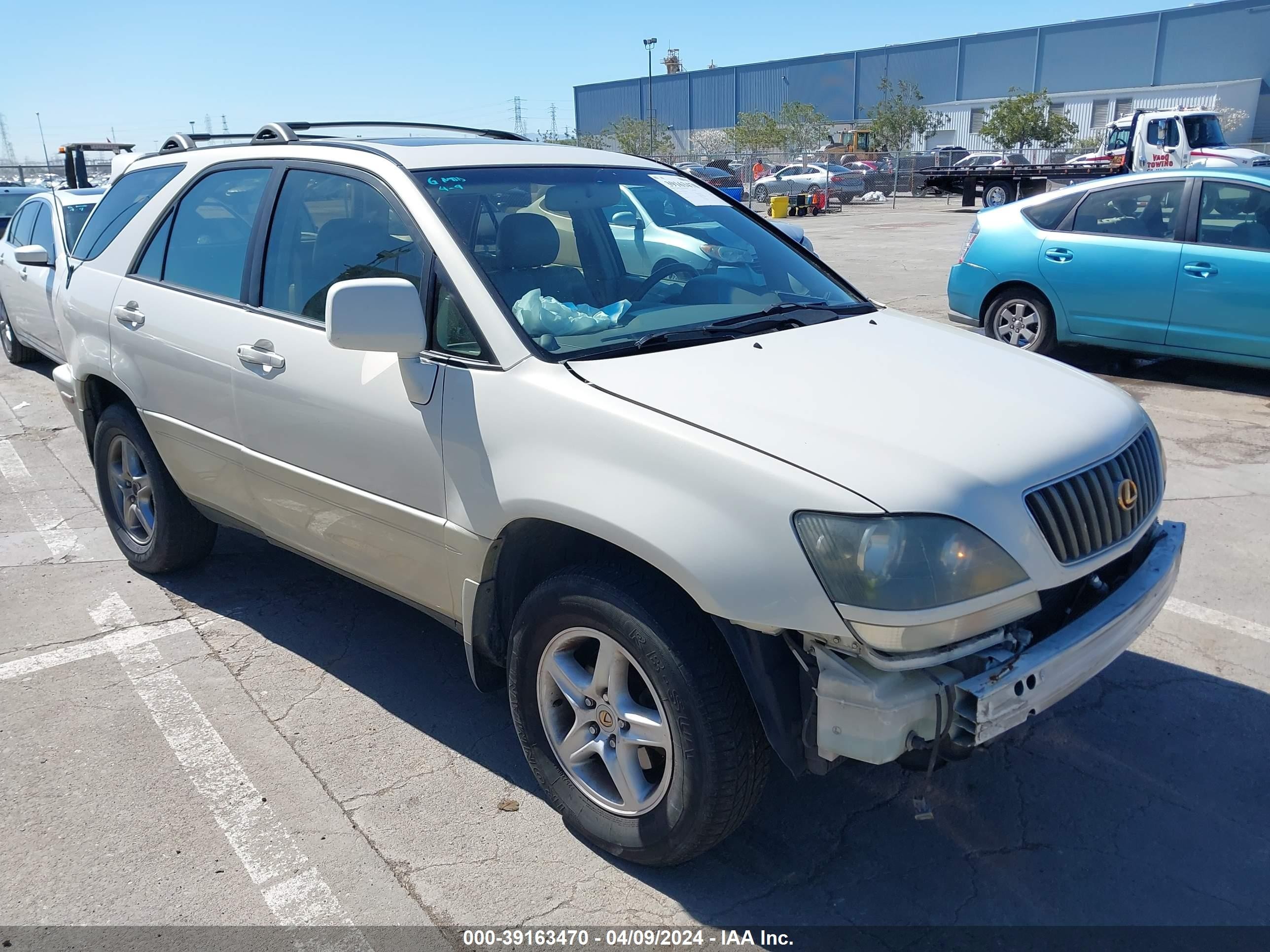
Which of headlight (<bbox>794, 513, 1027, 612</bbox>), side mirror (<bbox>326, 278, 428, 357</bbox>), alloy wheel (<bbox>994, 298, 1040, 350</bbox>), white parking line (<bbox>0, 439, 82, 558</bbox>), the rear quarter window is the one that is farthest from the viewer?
alloy wheel (<bbox>994, 298, 1040, 350</bbox>)

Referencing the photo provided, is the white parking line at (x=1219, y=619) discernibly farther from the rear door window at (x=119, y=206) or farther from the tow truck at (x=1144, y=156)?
the tow truck at (x=1144, y=156)

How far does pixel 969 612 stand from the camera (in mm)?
2301

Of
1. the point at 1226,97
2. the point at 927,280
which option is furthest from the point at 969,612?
the point at 1226,97

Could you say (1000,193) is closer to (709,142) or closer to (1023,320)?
(1023,320)

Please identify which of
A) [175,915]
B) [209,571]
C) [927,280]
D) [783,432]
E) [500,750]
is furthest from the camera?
[927,280]

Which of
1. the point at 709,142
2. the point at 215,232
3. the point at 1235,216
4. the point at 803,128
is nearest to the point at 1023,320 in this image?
the point at 1235,216

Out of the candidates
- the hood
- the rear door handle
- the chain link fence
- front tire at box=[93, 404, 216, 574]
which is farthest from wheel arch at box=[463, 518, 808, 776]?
the chain link fence

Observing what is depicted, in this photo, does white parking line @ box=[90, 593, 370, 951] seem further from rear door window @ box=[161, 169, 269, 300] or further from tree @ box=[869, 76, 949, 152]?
tree @ box=[869, 76, 949, 152]

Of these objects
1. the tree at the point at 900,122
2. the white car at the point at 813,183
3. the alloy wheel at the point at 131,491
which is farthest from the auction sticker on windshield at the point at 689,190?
the tree at the point at 900,122

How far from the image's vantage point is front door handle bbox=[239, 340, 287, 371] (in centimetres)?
348

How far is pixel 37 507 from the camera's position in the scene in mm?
6047

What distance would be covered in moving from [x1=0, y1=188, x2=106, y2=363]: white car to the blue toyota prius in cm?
756

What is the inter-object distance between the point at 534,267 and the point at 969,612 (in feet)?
5.61

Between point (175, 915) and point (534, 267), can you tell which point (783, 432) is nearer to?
point (534, 267)
